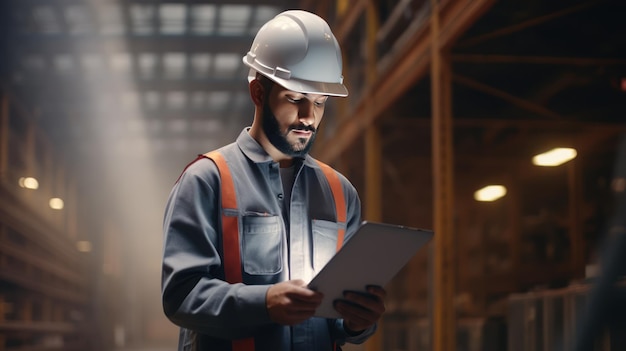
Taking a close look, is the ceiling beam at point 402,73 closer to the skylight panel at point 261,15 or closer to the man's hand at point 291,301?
the skylight panel at point 261,15

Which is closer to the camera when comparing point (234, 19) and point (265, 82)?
point (265, 82)

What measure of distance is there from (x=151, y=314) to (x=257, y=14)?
1396 cm

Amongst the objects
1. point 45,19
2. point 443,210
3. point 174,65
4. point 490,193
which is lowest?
point 443,210

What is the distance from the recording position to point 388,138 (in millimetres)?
14734

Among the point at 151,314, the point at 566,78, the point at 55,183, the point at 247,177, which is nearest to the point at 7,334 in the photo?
the point at 55,183

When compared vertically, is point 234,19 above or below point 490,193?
above

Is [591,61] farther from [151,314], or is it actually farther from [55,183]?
[151,314]

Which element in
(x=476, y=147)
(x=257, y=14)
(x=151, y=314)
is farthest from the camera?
(x=151, y=314)

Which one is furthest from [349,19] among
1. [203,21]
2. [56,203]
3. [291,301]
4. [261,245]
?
[291,301]

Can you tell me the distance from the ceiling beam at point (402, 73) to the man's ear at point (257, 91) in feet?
17.1

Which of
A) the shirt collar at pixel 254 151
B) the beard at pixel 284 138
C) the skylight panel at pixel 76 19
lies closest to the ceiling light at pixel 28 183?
the skylight panel at pixel 76 19

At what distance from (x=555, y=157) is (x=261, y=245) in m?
11.0

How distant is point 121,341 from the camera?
24.4 metres

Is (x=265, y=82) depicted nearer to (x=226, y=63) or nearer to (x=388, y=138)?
(x=388, y=138)
